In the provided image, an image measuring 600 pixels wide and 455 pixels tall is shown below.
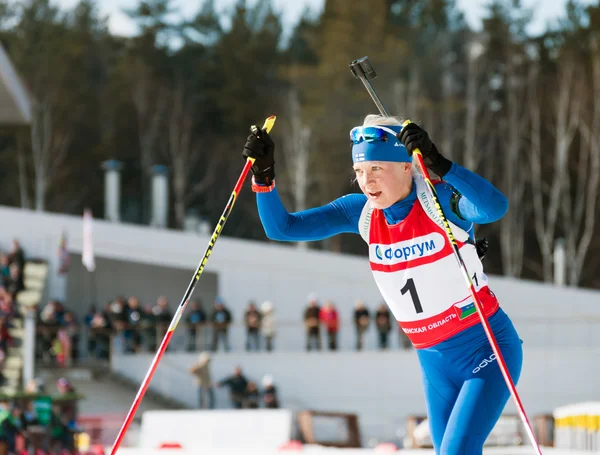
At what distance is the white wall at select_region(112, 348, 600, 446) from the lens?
2002 centimetres

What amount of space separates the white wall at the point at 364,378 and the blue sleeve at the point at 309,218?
1483cm

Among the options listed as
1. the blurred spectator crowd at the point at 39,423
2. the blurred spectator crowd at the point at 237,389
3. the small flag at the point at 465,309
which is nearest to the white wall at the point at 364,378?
the blurred spectator crowd at the point at 237,389

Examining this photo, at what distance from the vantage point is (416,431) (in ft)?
46.5

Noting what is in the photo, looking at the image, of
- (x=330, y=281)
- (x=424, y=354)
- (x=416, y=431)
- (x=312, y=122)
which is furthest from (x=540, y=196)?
(x=424, y=354)

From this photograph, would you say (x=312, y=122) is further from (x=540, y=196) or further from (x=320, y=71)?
(x=540, y=196)

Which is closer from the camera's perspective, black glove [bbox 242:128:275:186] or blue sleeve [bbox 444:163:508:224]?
blue sleeve [bbox 444:163:508:224]

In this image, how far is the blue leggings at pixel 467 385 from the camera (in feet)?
14.4

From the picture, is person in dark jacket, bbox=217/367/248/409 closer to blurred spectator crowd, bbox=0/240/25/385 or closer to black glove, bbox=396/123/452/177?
blurred spectator crowd, bbox=0/240/25/385

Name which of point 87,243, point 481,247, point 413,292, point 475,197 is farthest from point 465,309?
point 87,243

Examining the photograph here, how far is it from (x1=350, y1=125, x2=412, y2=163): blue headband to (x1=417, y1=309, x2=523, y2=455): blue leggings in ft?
2.43

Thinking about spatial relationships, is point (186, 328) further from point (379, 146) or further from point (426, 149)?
point (426, 149)

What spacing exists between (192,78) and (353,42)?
715 centimetres

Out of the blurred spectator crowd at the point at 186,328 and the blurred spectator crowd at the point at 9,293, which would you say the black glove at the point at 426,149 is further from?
the blurred spectator crowd at the point at 186,328

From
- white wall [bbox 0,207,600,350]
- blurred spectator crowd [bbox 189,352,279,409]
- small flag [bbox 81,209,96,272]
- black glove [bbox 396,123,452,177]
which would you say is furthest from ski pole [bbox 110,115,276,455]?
small flag [bbox 81,209,96,272]
